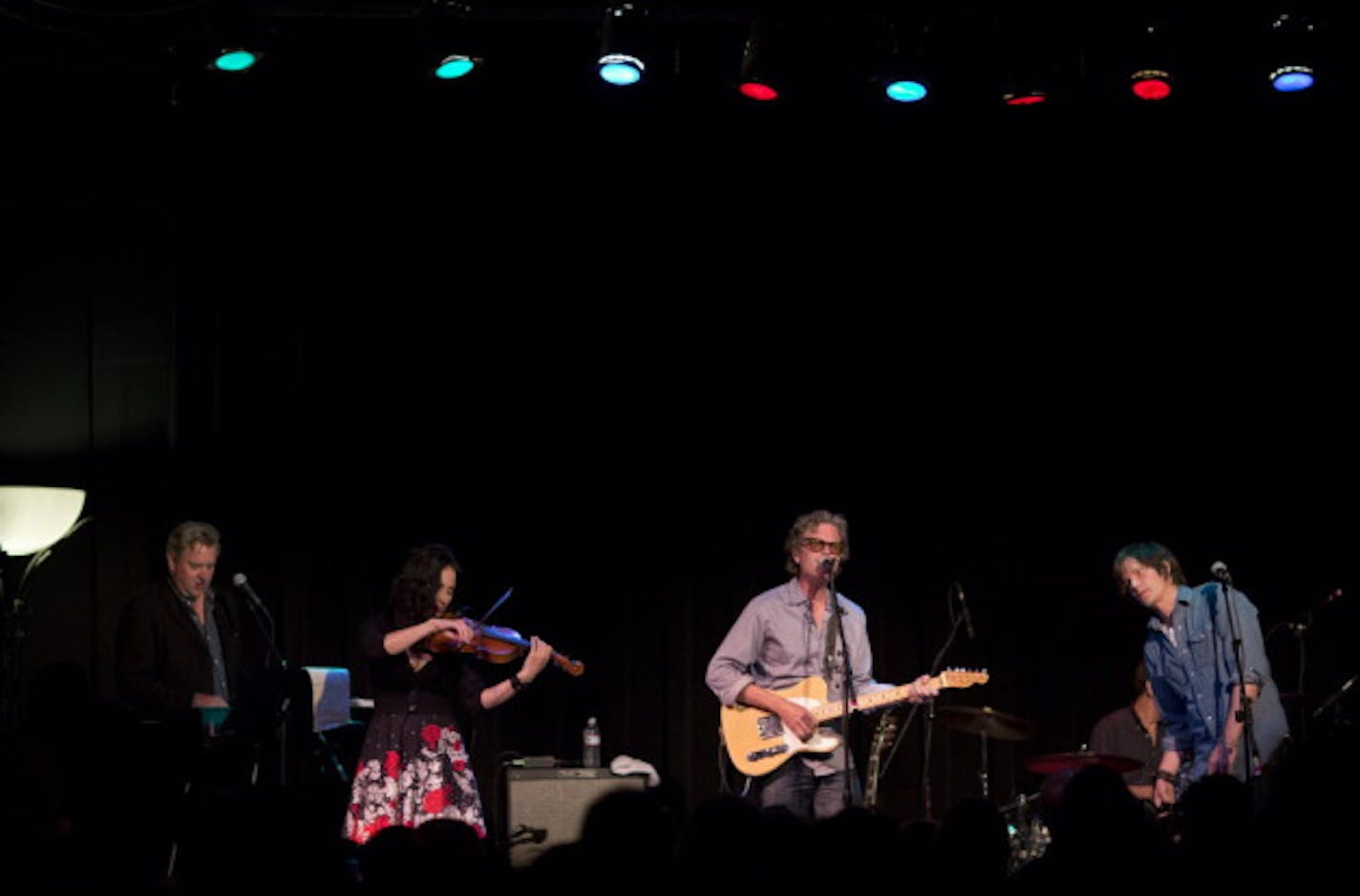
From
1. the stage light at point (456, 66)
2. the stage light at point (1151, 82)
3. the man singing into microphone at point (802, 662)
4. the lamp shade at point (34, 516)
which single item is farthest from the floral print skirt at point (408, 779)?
the stage light at point (1151, 82)

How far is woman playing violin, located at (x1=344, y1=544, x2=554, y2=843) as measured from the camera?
7605 millimetres

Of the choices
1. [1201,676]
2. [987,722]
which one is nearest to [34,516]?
[987,722]

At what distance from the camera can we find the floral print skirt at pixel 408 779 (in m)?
7.59

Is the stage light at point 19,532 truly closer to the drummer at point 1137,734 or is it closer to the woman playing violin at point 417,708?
the woman playing violin at point 417,708

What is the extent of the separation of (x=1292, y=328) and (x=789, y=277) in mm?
2988

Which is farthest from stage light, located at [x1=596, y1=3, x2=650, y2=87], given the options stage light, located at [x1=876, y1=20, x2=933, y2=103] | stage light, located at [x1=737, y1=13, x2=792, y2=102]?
stage light, located at [x1=876, y1=20, x2=933, y2=103]

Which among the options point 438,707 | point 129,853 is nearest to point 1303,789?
point 129,853

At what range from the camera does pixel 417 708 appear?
25.3 feet

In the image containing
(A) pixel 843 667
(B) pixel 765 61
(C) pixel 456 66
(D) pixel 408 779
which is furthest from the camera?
(B) pixel 765 61

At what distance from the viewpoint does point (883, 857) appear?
12.6ft

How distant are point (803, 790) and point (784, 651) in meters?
0.64

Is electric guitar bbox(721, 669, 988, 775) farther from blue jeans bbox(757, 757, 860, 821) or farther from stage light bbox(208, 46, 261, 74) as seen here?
stage light bbox(208, 46, 261, 74)

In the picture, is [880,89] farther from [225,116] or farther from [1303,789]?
[1303,789]

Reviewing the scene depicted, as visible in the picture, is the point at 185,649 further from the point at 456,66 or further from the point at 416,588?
the point at 456,66
